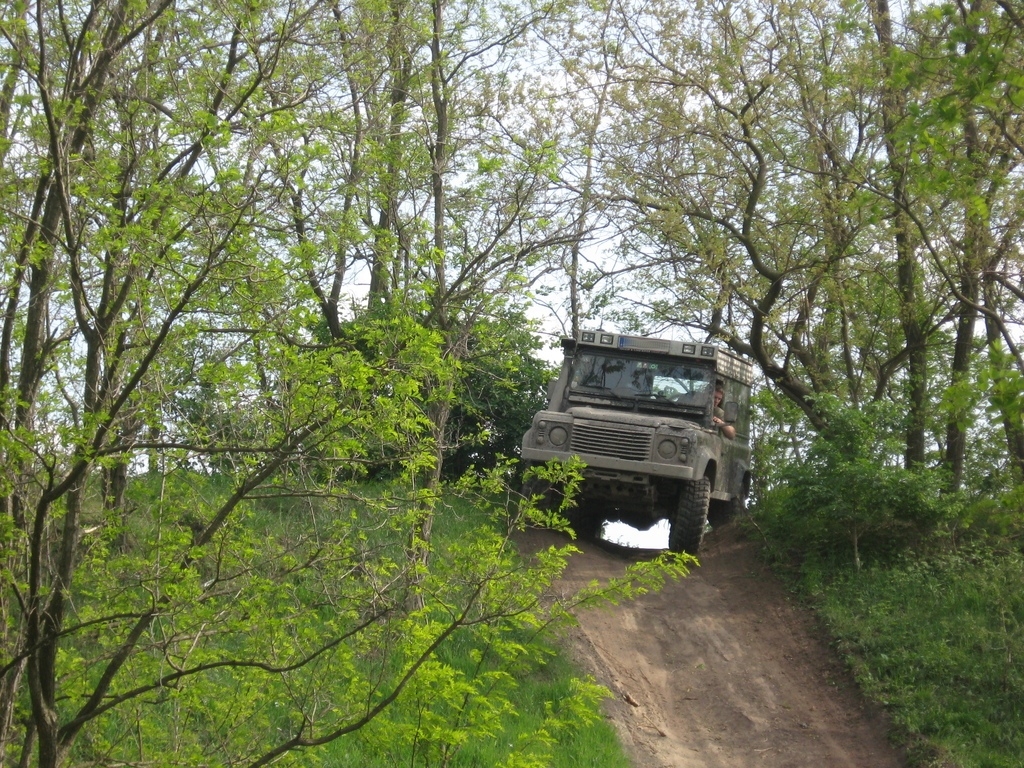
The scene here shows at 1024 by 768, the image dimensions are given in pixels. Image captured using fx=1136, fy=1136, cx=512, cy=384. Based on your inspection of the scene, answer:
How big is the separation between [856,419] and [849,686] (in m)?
3.90

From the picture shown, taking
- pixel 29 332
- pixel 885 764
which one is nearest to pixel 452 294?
pixel 29 332

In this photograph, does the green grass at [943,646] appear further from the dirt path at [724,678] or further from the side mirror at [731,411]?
the side mirror at [731,411]

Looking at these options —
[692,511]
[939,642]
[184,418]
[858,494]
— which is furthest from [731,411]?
[184,418]

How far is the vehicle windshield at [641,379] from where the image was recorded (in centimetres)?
1498

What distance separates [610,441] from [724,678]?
3352 millimetres

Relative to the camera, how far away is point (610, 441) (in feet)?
45.6

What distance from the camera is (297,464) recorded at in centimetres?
548

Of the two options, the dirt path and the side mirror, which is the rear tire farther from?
the side mirror

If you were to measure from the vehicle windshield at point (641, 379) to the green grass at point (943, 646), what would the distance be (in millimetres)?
2934

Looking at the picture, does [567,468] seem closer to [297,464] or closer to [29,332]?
[297,464]

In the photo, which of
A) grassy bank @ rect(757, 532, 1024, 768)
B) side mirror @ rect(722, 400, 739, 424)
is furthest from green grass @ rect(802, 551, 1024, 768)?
side mirror @ rect(722, 400, 739, 424)

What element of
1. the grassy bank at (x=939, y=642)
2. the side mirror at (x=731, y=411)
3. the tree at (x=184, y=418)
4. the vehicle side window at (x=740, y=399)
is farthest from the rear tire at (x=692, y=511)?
the tree at (x=184, y=418)

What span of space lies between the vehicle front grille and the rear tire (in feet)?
2.67

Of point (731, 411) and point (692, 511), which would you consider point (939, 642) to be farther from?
point (731, 411)
